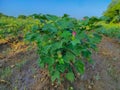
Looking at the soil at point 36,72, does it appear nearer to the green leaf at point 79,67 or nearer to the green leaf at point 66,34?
the green leaf at point 79,67

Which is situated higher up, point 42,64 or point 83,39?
point 83,39

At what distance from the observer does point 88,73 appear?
4488mm

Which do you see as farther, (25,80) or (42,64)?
(25,80)

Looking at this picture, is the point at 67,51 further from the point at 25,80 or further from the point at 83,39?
the point at 25,80

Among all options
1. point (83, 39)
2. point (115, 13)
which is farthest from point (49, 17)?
point (115, 13)

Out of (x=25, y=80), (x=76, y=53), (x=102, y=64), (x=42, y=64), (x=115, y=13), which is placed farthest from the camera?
(x=115, y=13)

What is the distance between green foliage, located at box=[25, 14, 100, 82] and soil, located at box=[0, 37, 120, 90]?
294 mm

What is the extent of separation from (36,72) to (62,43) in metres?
0.83

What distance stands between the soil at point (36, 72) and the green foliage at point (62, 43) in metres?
0.29

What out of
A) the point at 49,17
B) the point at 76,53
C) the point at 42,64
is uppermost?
the point at 49,17

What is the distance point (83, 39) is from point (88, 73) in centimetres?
74

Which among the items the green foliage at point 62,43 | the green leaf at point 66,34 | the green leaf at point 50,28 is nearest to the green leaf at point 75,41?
the green foliage at point 62,43

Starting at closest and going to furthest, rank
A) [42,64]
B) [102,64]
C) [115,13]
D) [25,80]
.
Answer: [42,64] < [25,80] < [102,64] < [115,13]

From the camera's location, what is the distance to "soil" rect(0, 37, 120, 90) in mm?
4129
